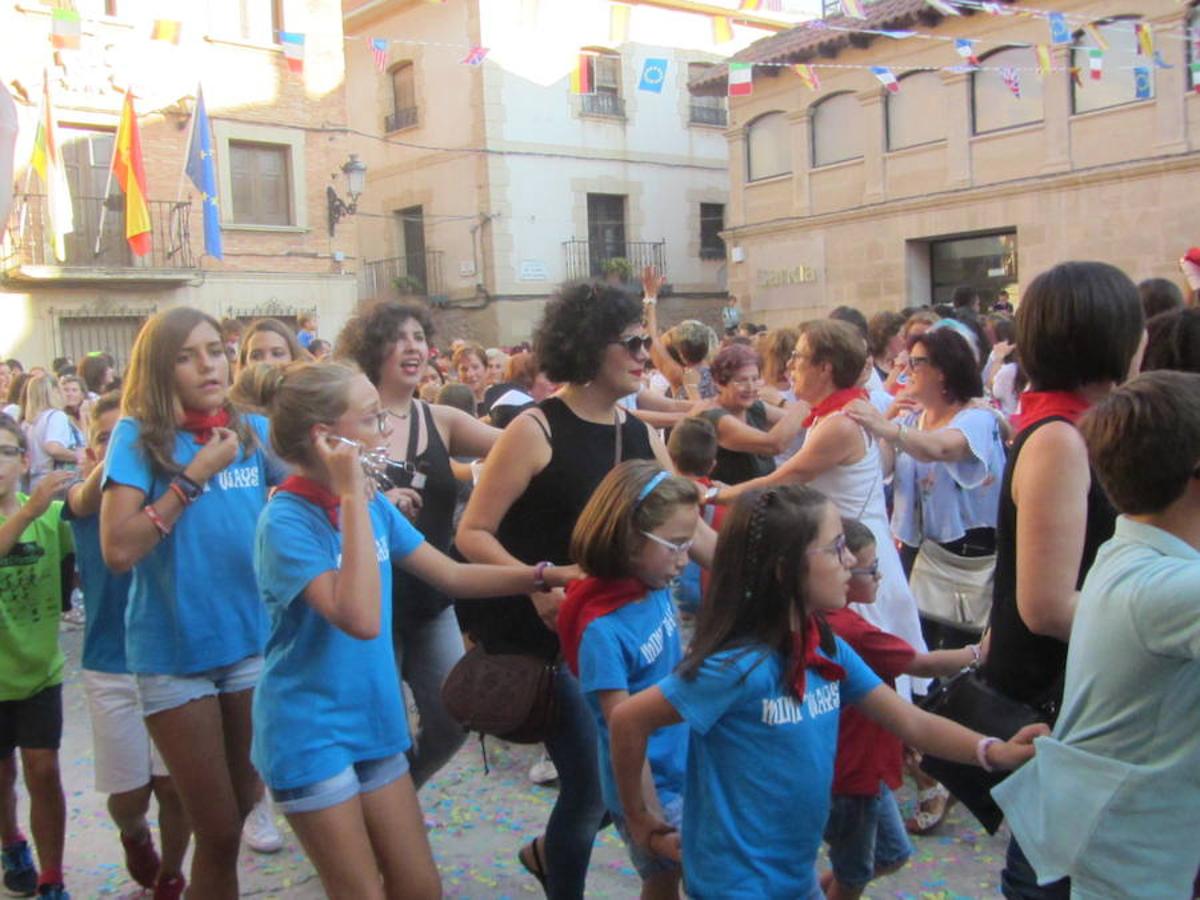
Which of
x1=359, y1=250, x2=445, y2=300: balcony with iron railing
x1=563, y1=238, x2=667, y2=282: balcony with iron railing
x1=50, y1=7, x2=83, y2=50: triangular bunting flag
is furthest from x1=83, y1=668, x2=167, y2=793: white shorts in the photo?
x1=359, y1=250, x2=445, y2=300: balcony with iron railing

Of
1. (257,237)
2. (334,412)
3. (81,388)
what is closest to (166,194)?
(257,237)

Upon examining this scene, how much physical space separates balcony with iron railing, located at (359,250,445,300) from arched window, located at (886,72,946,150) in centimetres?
1045

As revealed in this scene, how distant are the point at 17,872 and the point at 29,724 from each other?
573 mm

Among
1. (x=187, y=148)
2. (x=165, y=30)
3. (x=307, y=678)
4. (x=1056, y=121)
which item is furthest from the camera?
(x=187, y=148)

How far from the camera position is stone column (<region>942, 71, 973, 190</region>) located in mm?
17844

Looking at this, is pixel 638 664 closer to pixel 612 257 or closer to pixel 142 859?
pixel 142 859

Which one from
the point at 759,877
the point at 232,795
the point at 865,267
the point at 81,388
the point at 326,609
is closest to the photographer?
the point at 759,877

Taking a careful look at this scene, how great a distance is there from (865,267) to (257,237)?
10667 millimetres

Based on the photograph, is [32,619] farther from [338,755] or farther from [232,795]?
[338,755]

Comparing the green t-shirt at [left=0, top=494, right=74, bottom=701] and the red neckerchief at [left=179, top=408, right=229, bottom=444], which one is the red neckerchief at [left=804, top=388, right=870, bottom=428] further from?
the green t-shirt at [left=0, top=494, right=74, bottom=701]

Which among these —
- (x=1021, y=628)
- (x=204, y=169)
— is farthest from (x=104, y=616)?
(x=204, y=169)

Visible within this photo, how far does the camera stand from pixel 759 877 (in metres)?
2.30

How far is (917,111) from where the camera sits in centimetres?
1867

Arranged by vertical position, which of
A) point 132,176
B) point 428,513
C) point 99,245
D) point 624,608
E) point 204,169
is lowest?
point 624,608
